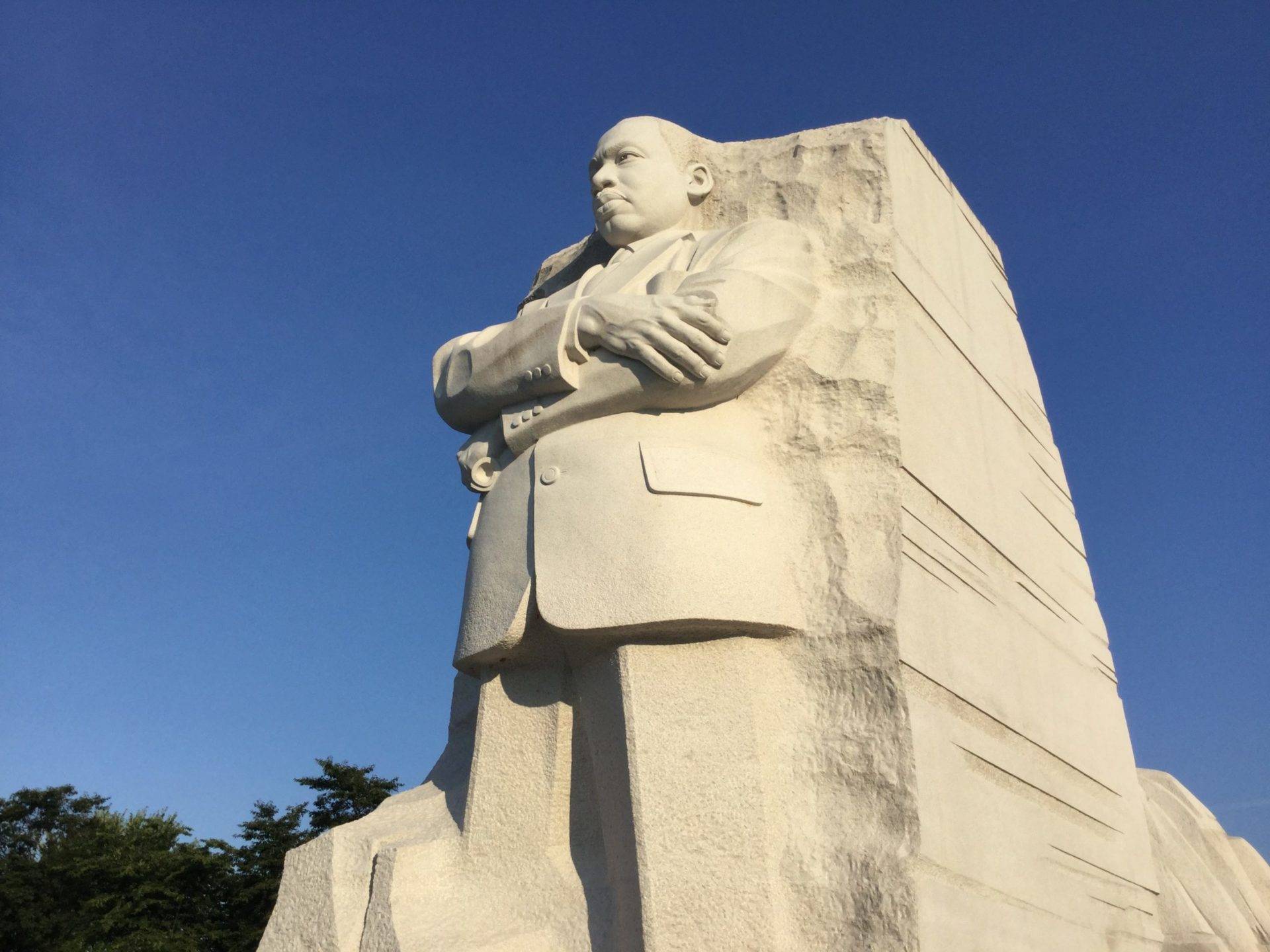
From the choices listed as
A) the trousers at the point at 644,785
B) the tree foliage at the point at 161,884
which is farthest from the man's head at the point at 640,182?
the tree foliage at the point at 161,884

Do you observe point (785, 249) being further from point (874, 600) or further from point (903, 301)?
point (874, 600)

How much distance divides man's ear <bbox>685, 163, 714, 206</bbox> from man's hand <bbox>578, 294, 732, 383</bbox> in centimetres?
107

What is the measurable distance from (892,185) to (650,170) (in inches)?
38.3

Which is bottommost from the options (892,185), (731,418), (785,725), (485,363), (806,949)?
(806,949)

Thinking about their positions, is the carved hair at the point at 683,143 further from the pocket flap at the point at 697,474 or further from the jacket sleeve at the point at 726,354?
the pocket flap at the point at 697,474

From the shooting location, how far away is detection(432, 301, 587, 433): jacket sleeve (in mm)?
3770

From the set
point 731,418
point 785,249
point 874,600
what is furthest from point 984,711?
point 785,249

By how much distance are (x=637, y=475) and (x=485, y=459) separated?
0.84m

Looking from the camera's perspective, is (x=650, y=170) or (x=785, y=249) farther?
(x=650, y=170)

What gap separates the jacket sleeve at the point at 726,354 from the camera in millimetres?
3658

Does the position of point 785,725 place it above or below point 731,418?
below

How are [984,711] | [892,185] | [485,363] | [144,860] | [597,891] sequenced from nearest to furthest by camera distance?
[597,891], [984,711], [485,363], [892,185], [144,860]

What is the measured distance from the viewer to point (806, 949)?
121 inches

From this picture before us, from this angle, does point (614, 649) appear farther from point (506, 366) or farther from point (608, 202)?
point (608, 202)
